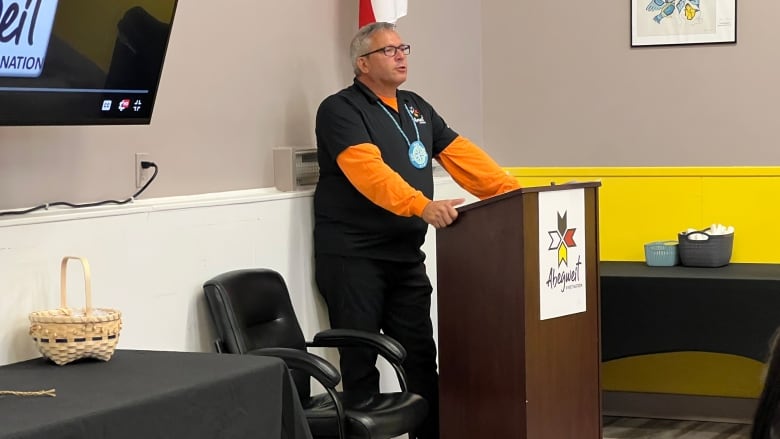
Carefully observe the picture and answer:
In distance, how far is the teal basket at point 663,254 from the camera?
17.2 feet

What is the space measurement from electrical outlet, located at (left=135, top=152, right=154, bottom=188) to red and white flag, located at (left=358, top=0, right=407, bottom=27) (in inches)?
56.1

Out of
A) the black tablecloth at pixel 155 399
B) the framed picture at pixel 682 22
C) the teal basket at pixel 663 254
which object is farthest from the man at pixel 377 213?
the framed picture at pixel 682 22

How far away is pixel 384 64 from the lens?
4.14 metres

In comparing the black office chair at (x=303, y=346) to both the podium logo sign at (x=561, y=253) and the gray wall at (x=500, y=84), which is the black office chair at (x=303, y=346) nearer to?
the gray wall at (x=500, y=84)

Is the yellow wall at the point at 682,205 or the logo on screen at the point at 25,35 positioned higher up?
the logo on screen at the point at 25,35

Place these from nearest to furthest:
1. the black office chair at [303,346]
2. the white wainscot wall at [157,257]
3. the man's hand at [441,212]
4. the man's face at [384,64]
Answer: the white wainscot wall at [157,257], the black office chair at [303,346], the man's hand at [441,212], the man's face at [384,64]

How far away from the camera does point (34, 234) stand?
2.85 meters

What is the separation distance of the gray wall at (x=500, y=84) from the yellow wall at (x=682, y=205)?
0.40 feet

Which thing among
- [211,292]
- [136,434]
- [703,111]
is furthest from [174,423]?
[703,111]

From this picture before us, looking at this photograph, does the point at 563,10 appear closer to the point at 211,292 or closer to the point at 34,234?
the point at 211,292

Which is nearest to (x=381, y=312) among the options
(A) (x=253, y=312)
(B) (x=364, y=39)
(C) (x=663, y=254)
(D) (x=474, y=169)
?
(A) (x=253, y=312)

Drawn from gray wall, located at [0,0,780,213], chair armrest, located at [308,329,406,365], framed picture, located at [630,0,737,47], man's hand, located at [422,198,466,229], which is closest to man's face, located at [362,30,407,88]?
gray wall, located at [0,0,780,213]

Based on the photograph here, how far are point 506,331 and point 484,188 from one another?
0.94 m

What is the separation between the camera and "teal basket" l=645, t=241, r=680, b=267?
525 cm
